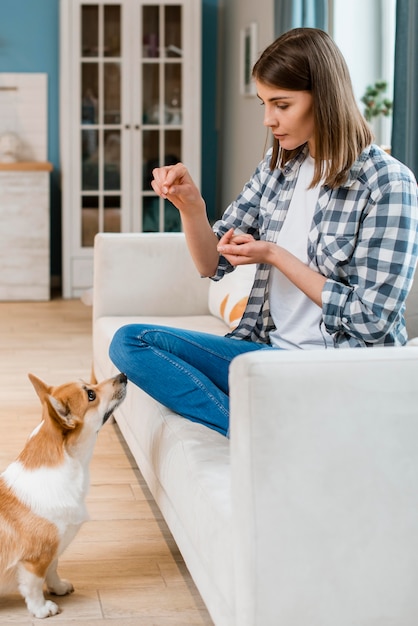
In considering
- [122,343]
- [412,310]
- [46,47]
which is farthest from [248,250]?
[46,47]

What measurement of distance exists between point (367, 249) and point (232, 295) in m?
1.23

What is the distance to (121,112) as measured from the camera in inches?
234

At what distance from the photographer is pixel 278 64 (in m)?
1.82

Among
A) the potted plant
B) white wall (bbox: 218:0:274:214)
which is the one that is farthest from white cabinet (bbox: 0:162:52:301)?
the potted plant

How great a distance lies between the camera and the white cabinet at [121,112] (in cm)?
585

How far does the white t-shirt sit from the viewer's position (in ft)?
6.42

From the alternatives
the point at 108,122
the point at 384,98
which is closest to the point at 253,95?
the point at 108,122

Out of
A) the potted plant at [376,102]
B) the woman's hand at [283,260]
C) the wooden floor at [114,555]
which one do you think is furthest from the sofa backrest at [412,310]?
the potted plant at [376,102]

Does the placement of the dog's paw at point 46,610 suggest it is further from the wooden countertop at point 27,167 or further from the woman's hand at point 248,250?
the wooden countertop at point 27,167

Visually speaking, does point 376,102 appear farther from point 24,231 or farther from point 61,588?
point 61,588

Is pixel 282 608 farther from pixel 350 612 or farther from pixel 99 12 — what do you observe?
pixel 99 12

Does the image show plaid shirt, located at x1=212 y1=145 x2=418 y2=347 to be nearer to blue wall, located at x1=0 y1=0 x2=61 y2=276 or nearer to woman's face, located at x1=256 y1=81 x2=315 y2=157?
woman's face, located at x1=256 y1=81 x2=315 y2=157

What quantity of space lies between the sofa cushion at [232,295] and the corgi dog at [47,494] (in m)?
1.04

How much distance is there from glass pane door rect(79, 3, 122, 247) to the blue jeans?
3.96 m
